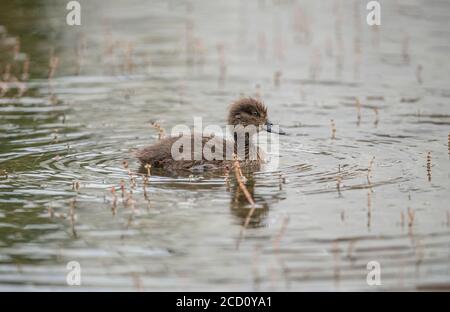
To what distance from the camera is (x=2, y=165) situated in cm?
967

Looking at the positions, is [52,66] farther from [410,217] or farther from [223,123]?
[410,217]

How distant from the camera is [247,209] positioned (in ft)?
26.4

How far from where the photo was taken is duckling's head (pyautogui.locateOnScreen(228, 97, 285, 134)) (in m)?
10.5

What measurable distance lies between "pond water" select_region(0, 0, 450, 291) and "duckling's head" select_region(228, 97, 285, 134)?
0.44 m

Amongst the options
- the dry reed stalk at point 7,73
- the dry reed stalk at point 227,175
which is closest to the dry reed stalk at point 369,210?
the dry reed stalk at point 227,175

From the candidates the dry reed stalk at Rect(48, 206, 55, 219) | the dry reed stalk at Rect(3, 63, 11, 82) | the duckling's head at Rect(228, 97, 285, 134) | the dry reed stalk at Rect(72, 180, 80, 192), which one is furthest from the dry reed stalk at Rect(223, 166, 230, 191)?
the dry reed stalk at Rect(3, 63, 11, 82)

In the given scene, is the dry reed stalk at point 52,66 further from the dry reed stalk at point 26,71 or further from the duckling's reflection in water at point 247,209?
the duckling's reflection in water at point 247,209

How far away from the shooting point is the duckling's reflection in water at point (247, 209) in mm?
7745

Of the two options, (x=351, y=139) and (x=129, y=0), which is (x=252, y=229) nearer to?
(x=351, y=139)

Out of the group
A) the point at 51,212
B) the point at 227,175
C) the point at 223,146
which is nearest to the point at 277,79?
the point at 223,146

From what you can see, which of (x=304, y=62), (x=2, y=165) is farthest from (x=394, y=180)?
(x=304, y=62)

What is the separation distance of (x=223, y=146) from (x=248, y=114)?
0.81 meters

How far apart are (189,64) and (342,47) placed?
8.58 ft

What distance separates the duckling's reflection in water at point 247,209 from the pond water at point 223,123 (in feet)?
0.08
